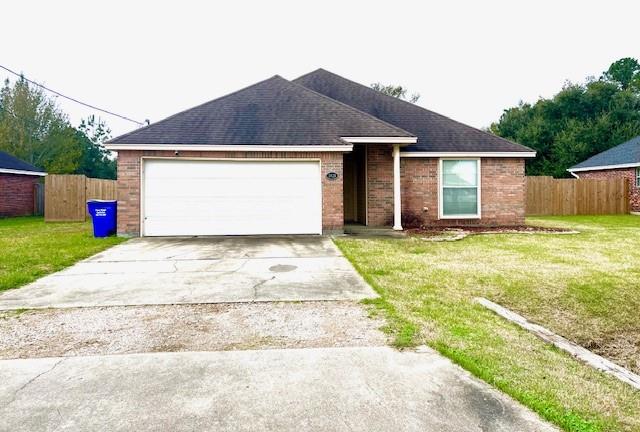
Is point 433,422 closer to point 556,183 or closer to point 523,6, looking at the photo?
point 523,6

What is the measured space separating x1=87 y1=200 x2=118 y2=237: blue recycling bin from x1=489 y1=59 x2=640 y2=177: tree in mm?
30975

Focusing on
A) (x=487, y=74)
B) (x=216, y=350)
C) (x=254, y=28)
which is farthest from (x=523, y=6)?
(x=487, y=74)

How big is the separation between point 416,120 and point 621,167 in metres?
15.3

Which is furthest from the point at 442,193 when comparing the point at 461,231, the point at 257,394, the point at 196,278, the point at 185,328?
the point at 257,394

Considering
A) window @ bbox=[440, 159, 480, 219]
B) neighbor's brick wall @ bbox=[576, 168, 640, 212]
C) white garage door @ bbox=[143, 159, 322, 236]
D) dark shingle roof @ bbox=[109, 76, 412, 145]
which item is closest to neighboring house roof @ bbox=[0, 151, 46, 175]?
dark shingle roof @ bbox=[109, 76, 412, 145]

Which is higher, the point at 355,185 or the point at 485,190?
the point at 355,185

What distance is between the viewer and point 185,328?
12.8 feet

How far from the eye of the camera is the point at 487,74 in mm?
34844

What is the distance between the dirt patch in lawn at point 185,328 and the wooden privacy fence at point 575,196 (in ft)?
65.9

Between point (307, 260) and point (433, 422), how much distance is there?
5319 mm

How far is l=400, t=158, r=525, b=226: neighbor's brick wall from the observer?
1293cm

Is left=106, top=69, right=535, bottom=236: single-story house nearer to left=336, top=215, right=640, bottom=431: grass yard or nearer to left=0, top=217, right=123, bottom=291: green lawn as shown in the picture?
left=0, top=217, right=123, bottom=291: green lawn

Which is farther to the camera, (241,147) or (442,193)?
(442,193)

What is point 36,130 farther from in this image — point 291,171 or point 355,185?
point 291,171
